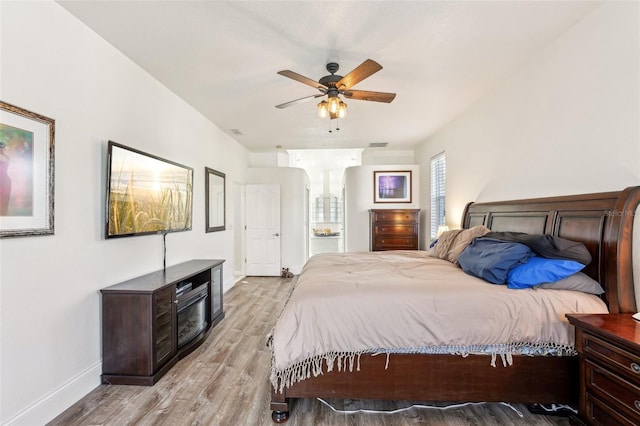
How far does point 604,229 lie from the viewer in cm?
195

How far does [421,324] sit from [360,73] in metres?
1.93

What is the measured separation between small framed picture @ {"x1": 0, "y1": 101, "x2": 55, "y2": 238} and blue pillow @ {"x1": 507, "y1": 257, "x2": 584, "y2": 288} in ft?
10.3

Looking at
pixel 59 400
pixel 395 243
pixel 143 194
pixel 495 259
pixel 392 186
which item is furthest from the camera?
pixel 392 186

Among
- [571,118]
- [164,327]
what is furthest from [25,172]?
[571,118]

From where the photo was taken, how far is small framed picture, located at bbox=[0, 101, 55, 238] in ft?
5.47

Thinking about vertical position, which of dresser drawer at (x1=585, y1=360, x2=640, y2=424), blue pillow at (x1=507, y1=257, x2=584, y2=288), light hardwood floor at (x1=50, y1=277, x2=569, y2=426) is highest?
blue pillow at (x1=507, y1=257, x2=584, y2=288)

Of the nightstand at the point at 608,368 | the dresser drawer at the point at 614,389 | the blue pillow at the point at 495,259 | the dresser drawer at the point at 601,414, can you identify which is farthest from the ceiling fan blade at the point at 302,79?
the dresser drawer at the point at 601,414

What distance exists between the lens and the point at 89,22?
221cm

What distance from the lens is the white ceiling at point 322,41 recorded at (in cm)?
207

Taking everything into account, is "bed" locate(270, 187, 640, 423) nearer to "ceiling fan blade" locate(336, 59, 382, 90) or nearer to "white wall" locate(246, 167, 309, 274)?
"ceiling fan blade" locate(336, 59, 382, 90)

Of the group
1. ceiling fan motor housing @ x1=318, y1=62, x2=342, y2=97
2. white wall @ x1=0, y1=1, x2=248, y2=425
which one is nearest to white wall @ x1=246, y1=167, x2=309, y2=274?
white wall @ x1=0, y1=1, x2=248, y2=425

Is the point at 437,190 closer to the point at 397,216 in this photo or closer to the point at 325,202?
the point at 397,216

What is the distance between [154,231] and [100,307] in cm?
83

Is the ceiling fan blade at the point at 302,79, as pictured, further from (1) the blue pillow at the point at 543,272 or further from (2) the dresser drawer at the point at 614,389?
(2) the dresser drawer at the point at 614,389
